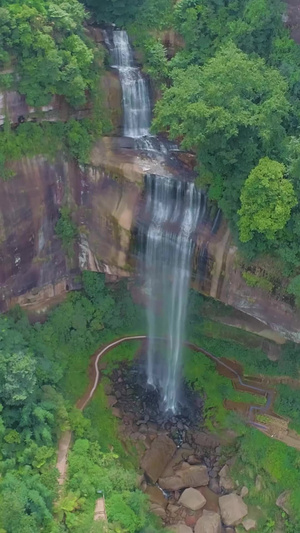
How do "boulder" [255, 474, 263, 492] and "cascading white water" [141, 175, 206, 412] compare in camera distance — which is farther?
"boulder" [255, 474, 263, 492]

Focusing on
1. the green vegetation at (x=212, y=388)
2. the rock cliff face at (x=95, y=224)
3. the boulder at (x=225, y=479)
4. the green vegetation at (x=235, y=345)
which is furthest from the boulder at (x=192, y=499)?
the rock cliff face at (x=95, y=224)

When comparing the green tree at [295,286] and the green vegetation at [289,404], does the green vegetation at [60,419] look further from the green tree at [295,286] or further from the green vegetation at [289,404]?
the green tree at [295,286]

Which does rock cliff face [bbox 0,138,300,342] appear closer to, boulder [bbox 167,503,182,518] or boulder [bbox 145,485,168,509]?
boulder [bbox 145,485,168,509]

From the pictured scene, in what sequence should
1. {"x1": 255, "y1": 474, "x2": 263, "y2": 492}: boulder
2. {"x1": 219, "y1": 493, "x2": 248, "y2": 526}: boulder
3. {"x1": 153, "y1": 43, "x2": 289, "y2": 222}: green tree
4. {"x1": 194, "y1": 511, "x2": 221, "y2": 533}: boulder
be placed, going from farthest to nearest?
{"x1": 255, "y1": 474, "x2": 263, "y2": 492}: boulder → {"x1": 219, "y1": 493, "x2": 248, "y2": 526}: boulder → {"x1": 194, "y1": 511, "x2": 221, "y2": 533}: boulder → {"x1": 153, "y1": 43, "x2": 289, "y2": 222}: green tree

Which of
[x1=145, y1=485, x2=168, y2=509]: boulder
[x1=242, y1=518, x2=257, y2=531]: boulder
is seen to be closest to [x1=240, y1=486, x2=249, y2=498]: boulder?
[x1=242, y1=518, x2=257, y2=531]: boulder

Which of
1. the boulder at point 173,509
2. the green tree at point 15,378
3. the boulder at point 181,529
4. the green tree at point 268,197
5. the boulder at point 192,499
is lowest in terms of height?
the boulder at point 181,529

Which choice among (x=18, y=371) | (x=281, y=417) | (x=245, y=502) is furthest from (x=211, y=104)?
(x=245, y=502)

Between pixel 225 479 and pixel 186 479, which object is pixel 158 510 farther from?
pixel 225 479
